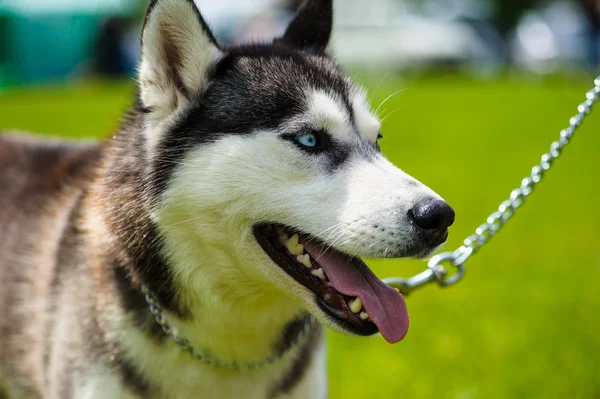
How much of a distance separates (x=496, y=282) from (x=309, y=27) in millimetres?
3331

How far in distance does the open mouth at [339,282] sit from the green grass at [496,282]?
1122 millimetres

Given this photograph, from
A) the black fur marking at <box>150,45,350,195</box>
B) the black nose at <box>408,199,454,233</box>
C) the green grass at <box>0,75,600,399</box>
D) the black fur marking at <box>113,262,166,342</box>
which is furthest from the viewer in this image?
the green grass at <box>0,75,600,399</box>

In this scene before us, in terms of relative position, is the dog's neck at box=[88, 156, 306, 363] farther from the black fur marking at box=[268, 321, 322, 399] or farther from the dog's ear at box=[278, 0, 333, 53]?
the dog's ear at box=[278, 0, 333, 53]

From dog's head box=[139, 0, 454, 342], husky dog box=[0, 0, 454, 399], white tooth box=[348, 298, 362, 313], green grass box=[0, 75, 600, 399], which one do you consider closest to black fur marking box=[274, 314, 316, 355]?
husky dog box=[0, 0, 454, 399]

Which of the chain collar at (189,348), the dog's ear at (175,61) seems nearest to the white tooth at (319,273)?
the chain collar at (189,348)

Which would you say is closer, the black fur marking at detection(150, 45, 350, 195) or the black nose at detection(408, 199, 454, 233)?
the black nose at detection(408, 199, 454, 233)

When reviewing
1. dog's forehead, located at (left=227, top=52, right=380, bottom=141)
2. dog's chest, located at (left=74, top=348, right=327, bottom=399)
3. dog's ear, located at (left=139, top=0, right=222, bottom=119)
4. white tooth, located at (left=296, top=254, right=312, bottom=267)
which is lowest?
dog's chest, located at (left=74, top=348, right=327, bottom=399)

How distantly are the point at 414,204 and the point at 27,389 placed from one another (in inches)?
79.5

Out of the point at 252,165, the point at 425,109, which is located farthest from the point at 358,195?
the point at 425,109

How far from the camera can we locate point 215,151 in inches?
112

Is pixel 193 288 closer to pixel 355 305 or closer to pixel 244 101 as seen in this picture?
pixel 355 305

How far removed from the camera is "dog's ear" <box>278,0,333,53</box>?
3525mm

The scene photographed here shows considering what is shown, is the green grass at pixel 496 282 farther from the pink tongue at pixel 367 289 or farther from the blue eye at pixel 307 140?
the pink tongue at pixel 367 289

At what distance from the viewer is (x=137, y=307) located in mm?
3016
